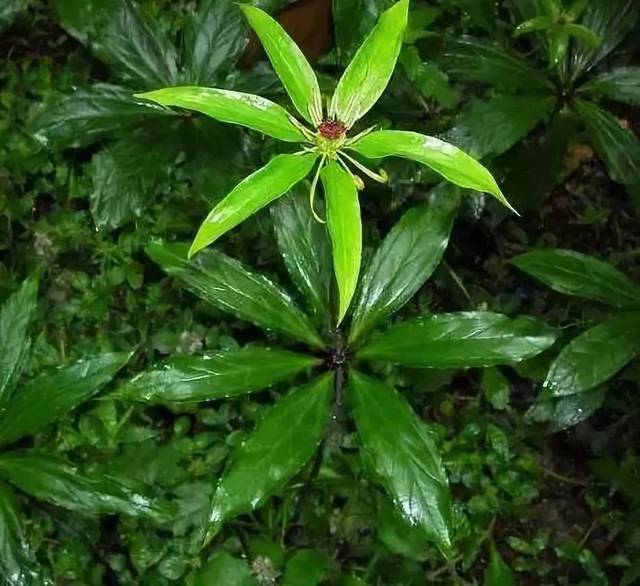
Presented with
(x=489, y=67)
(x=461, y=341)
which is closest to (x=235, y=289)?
(x=461, y=341)

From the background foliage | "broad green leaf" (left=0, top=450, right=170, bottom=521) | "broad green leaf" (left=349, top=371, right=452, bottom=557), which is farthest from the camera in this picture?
the background foliage

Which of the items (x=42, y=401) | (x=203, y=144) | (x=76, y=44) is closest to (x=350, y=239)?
(x=203, y=144)

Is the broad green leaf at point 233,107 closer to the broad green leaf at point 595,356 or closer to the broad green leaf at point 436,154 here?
the broad green leaf at point 436,154

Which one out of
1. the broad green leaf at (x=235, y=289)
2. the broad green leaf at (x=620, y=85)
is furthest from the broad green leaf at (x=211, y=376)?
the broad green leaf at (x=620, y=85)

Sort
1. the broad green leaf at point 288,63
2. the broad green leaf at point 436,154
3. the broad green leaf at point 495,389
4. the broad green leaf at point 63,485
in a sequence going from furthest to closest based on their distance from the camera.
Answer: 1. the broad green leaf at point 495,389
2. the broad green leaf at point 63,485
3. the broad green leaf at point 288,63
4. the broad green leaf at point 436,154

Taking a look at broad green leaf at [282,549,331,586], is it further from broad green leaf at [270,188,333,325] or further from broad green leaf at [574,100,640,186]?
broad green leaf at [574,100,640,186]

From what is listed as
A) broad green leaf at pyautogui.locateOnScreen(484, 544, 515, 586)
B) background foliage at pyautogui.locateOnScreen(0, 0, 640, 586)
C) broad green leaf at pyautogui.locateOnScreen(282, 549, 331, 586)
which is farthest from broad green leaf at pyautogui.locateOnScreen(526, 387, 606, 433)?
broad green leaf at pyautogui.locateOnScreen(282, 549, 331, 586)
